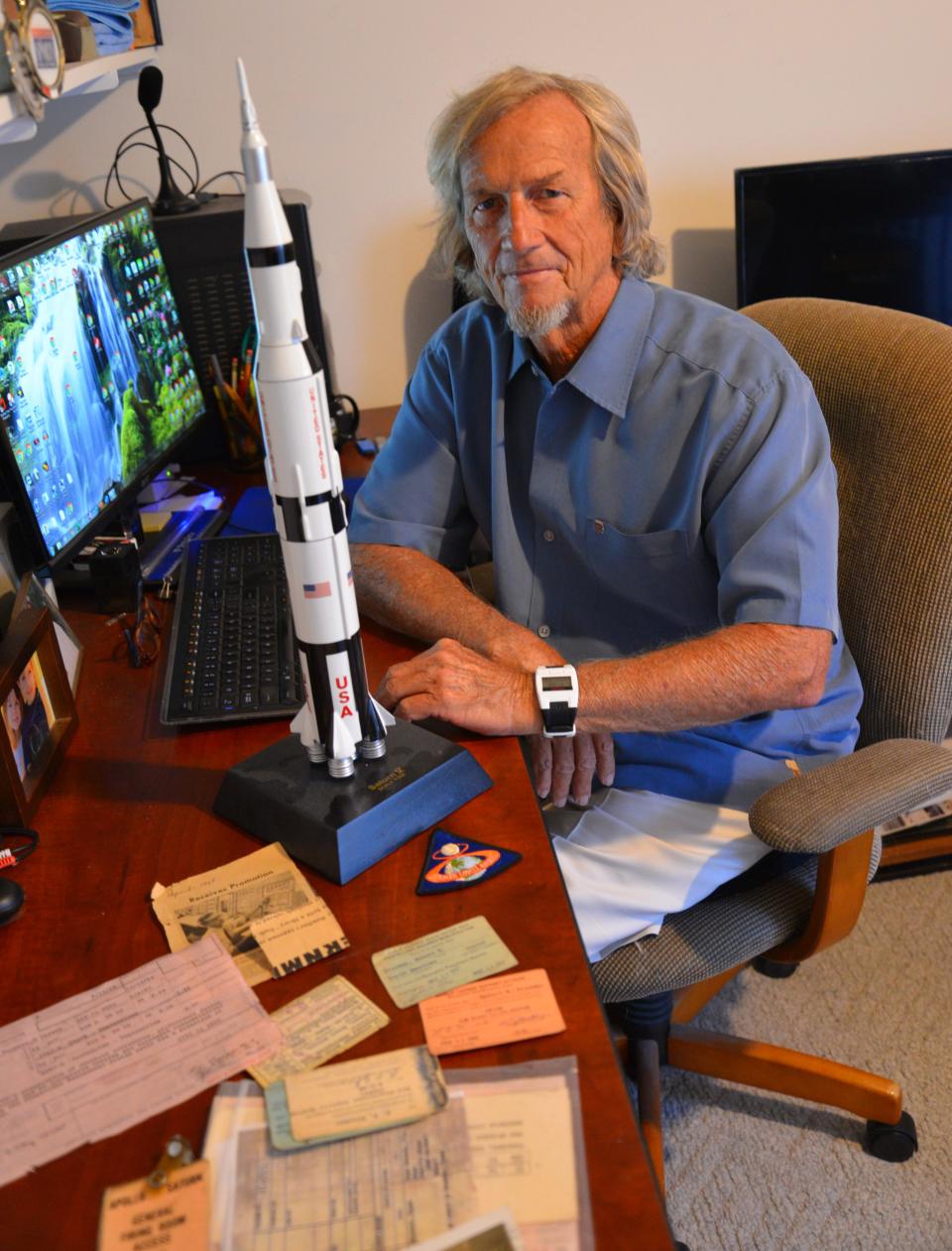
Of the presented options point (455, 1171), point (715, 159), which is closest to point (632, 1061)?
point (455, 1171)

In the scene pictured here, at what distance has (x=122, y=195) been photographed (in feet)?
7.02

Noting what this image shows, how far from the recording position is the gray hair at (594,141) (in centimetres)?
136

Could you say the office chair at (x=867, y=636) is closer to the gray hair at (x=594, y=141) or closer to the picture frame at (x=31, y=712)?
the gray hair at (x=594, y=141)

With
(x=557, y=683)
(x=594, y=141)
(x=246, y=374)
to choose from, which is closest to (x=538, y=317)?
(x=594, y=141)

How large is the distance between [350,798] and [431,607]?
43 centimetres

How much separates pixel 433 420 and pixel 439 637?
0.34 metres

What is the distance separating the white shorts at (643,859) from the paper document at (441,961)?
1.18 ft

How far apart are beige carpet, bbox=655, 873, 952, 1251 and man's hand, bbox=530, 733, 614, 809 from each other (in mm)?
624

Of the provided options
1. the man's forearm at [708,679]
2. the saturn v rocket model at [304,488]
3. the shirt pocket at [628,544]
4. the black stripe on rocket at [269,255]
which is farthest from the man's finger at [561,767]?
the black stripe on rocket at [269,255]

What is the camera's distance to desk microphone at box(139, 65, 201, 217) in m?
1.92

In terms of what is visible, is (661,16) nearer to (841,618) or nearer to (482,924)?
(841,618)

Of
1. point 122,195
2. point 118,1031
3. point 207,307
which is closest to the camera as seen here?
point 118,1031

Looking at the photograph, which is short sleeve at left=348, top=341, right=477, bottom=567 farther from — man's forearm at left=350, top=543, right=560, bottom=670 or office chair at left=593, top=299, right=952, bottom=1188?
office chair at left=593, top=299, right=952, bottom=1188

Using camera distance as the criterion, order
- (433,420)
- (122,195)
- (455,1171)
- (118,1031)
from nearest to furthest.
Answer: (455,1171) → (118,1031) → (433,420) → (122,195)
